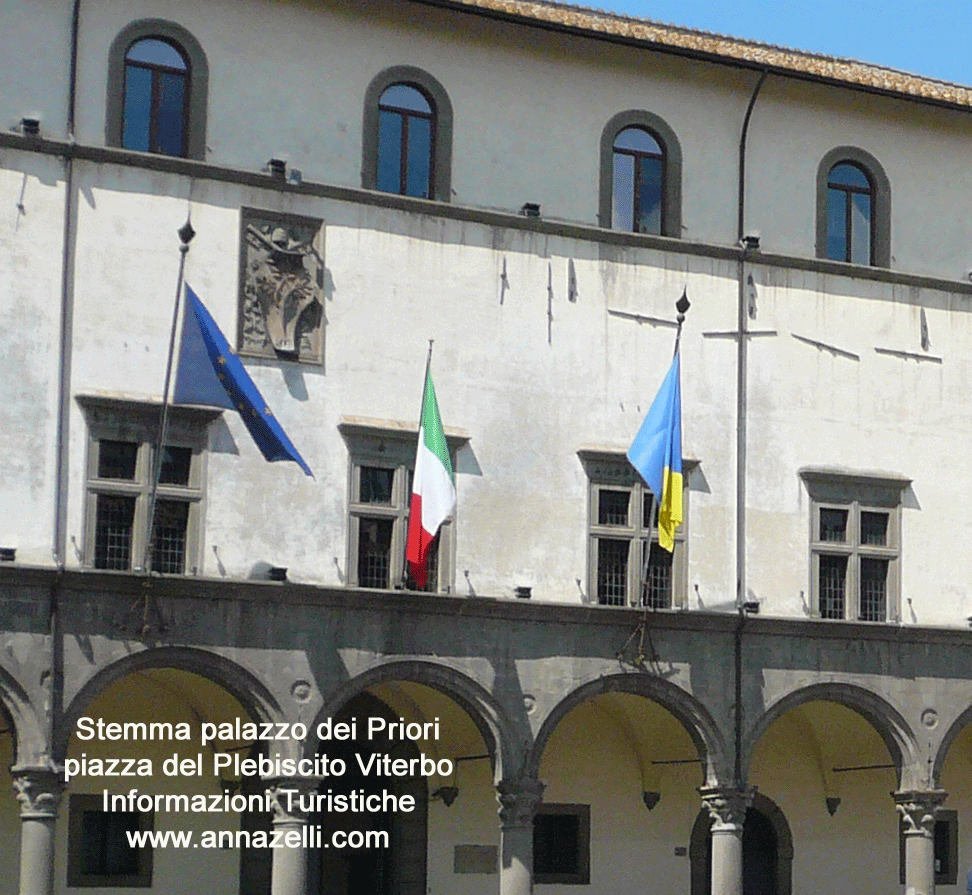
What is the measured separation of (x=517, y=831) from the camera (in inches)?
1104

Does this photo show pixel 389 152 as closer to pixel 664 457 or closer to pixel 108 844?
pixel 664 457

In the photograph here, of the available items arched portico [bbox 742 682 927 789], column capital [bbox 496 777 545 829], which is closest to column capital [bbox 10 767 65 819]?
column capital [bbox 496 777 545 829]

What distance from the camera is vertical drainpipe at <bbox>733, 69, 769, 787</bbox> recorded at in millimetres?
29344

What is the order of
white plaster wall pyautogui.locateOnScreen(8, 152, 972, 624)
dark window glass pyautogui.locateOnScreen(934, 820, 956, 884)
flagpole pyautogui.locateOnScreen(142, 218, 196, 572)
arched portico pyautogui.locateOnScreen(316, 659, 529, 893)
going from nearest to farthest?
flagpole pyautogui.locateOnScreen(142, 218, 196, 572) < white plaster wall pyautogui.locateOnScreen(8, 152, 972, 624) < arched portico pyautogui.locateOnScreen(316, 659, 529, 893) < dark window glass pyautogui.locateOnScreen(934, 820, 956, 884)

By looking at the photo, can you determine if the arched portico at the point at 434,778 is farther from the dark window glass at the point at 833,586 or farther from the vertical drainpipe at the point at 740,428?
the dark window glass at the point at 833,586

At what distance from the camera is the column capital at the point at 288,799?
26812mm

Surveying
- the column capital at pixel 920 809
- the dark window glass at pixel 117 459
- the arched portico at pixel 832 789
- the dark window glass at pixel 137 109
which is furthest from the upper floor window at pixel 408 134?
the column capital at pixel 920 809

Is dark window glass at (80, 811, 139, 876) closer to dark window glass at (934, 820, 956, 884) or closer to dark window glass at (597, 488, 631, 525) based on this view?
dark window glass at (597, 488, 631, 525)

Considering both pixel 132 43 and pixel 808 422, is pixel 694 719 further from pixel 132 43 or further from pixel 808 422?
pixel 132 43

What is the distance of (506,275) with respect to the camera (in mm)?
28906

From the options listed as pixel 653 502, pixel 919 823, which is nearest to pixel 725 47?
pixel 653 502

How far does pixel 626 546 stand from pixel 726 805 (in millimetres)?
3427

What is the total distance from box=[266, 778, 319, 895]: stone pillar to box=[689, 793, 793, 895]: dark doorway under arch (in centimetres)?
661

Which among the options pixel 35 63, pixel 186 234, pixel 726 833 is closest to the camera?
pixel 186 234
